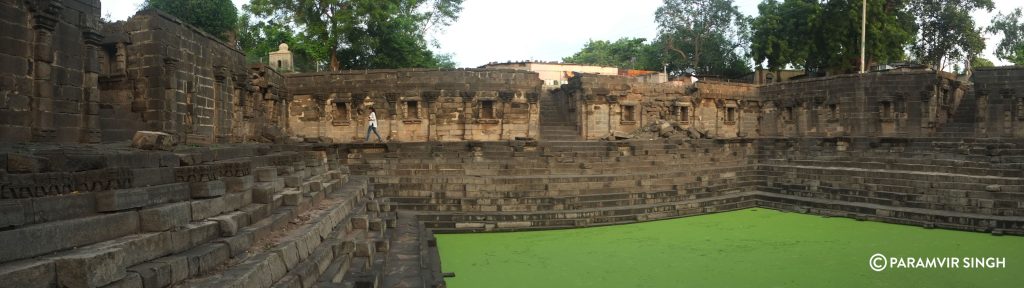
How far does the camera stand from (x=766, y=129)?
1008 inches

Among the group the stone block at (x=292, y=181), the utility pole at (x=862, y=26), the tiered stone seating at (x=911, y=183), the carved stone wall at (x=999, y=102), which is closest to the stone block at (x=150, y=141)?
the stone block at (x=292, y=181)

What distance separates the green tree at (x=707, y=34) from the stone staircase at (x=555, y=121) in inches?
633

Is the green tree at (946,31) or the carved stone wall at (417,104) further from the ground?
the green tree at (946,31)

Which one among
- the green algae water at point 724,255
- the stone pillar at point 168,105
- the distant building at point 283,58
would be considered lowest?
the green algae water at point 724,255

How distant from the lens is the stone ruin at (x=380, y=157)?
3.87 metres

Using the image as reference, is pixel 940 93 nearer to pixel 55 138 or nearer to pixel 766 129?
pixel 766 129

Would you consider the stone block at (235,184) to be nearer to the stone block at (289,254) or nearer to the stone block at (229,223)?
the stone block at (229,223)

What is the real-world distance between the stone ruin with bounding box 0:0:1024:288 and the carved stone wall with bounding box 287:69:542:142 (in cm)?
7

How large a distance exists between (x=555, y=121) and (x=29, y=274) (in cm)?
2070

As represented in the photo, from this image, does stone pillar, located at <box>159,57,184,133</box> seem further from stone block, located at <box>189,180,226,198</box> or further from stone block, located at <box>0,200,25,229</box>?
stone block, located at <box>0,200,25,229</box>

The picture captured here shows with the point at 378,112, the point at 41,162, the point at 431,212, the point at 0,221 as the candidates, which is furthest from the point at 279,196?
the point at 378,112

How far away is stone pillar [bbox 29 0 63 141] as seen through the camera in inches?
264

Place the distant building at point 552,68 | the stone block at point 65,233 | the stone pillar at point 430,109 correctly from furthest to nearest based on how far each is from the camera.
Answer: the distant building at point 552,68
the stone pillar at point 430,109
the stone block at point 65,233

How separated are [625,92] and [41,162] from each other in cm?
1977
